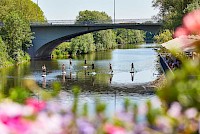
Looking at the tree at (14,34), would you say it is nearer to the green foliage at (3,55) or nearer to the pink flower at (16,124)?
the green foliage at (3,55)

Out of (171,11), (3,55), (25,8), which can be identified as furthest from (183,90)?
(25,8)

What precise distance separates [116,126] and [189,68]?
0.32m

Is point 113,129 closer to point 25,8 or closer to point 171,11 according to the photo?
point 171,11

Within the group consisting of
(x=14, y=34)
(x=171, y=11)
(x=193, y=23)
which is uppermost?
(x=171, y=11)

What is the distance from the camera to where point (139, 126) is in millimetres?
1588

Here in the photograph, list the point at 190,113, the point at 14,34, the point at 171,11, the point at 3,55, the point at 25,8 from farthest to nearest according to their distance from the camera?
the point at 25,8 < the point at 14,34 < the point at 3,55 < the point at 171,11 < the point at 190,113

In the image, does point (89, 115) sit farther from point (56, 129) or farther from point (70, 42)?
point (70, 42)

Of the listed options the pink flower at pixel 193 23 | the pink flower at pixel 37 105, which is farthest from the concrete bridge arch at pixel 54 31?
the pink flower at pixel 37 105

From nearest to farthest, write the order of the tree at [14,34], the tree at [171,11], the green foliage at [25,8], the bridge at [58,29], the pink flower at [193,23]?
the pink flower at [193,23] → the tree at [171,11] → the tree at [14,34] → the bridge at [58,29] → the green foliage at [25,8]

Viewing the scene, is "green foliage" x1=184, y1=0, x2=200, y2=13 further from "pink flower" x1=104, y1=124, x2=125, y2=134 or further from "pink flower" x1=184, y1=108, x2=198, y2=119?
"pink flower" x1=104, y1=124, x2=125, y2=134

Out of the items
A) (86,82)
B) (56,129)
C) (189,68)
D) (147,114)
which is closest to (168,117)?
(147,114)

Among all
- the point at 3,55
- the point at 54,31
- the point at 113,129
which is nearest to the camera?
the point at 113,129

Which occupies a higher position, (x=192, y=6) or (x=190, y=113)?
(x=192, y=6)

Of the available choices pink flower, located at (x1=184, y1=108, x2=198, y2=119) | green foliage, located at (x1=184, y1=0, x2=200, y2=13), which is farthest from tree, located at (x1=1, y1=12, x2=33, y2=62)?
pink flower, located at (x1=184, y1=108, x2=198, y2=119)
